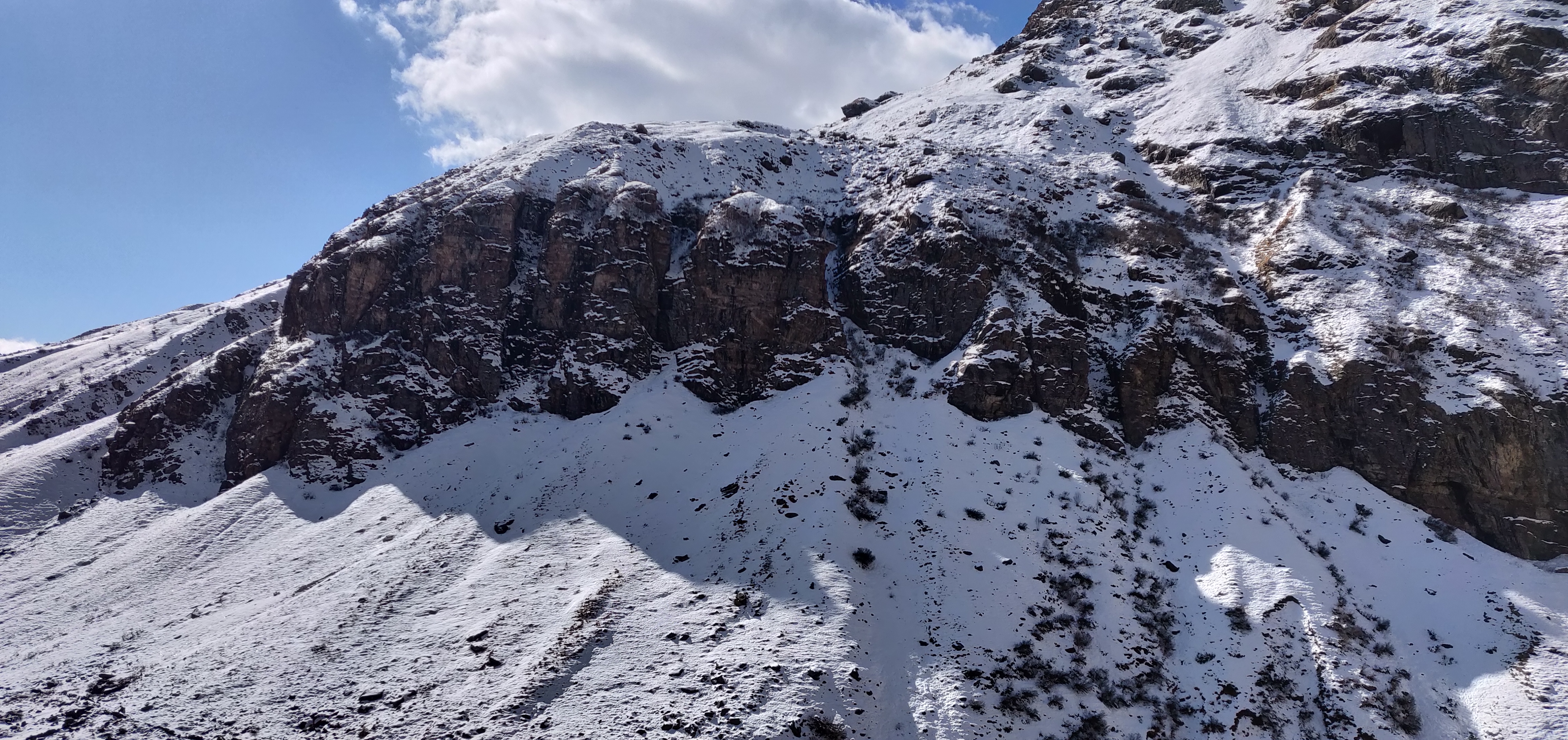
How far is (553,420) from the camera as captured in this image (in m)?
37.8

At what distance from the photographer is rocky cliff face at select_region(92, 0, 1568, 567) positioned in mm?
30984

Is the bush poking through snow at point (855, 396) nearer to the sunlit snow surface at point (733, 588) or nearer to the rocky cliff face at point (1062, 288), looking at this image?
the sunlit snow surface at point (733, 588)

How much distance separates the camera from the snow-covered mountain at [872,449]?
21.7 meters

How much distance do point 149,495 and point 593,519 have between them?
2597 cm

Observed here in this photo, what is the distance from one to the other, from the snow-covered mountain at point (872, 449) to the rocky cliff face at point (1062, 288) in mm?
256

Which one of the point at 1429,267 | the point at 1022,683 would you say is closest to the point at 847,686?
the point at 1022,683

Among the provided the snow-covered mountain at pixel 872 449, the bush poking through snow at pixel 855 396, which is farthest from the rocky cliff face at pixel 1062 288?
the bush poking through snow at pixel 855 396

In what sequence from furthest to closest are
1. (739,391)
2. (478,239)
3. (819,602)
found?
(478,239), (739,391), (819,602)

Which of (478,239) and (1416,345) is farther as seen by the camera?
(478,239)

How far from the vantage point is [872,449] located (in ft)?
106

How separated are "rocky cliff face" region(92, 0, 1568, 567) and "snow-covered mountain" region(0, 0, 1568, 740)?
0.26 metres

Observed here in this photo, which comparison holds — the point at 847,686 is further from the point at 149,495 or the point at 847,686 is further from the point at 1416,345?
the point at 149,495

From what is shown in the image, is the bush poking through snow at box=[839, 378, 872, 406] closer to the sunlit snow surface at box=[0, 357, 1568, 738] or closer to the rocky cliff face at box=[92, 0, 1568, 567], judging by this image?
the sunlit snow surface at box=[0, 357, 1568, 738]

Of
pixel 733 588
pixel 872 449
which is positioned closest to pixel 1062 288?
pixel 872 449
